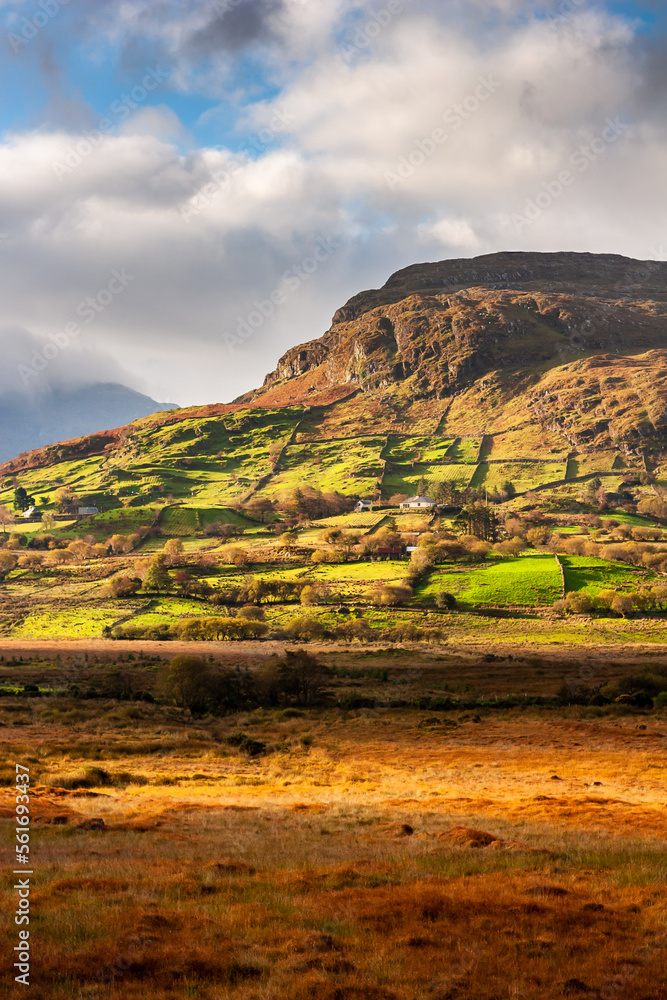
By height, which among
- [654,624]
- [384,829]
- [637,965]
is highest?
[637,965]

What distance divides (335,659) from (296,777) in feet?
148

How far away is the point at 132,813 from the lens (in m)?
23.0

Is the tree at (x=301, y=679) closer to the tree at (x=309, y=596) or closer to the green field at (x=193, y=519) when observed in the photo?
the tree at (x=309, y=596)

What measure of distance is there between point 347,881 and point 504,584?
10155 cm

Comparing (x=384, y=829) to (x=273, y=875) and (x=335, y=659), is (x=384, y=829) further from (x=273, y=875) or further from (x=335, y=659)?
(x=335, y=659)

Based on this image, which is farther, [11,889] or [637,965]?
[11,889]

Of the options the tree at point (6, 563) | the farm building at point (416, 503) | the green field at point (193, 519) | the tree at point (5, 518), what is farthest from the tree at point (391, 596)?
the tree at point (5, 518)

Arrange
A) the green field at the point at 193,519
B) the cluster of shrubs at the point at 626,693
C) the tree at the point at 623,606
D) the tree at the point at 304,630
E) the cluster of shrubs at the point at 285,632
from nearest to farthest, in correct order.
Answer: the cluster of shrubs at the point at 626,693
the cluster of shrubs at the point at 285,632
the tree at the point at 304,630
the tree at the point at 623,606
the green field at the point at 193,519

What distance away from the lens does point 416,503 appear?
17775cm

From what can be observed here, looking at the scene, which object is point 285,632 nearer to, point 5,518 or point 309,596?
point 309,596

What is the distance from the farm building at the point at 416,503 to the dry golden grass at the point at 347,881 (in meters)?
141

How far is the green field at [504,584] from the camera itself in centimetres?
10688

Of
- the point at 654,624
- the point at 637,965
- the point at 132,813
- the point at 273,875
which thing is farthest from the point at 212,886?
the point at 654,624

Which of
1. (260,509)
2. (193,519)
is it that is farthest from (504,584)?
(193,519)
